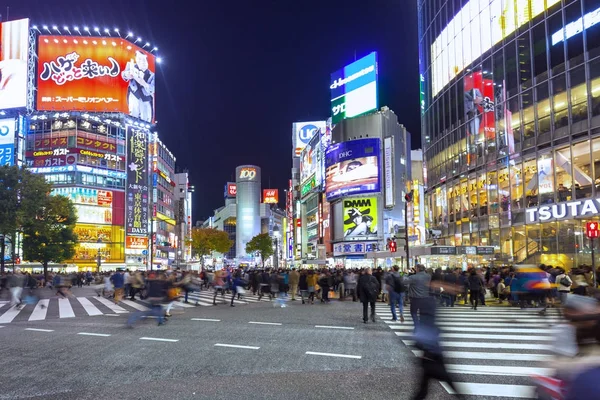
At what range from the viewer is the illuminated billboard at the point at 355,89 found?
68250 mm

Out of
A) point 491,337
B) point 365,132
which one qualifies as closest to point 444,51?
point 365,132

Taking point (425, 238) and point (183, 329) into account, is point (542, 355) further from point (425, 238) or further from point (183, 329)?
point (425, 238)

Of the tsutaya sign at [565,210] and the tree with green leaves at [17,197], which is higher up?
the tree with green leaves at [17,197]

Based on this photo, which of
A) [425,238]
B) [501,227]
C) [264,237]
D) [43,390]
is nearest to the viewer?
[43,390]

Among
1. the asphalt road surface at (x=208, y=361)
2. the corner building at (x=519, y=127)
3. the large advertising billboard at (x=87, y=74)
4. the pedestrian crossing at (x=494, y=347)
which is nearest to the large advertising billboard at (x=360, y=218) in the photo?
the corner building at (x=519, y=127)

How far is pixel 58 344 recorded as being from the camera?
11359 millimetres

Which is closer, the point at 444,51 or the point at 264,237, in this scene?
the point at 444,51

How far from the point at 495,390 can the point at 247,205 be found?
179m

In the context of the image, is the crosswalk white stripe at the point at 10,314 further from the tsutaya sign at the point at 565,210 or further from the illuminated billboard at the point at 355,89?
the illuminated billboard at the point at 355,89

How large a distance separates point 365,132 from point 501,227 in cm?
3659

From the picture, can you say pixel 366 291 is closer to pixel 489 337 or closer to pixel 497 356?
pixel 489 337

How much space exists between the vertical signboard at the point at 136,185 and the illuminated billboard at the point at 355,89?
34013 millimetres

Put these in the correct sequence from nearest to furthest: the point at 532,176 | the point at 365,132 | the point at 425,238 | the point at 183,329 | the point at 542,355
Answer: the point at 542,355, the point at 183,329, the point at 532,176, the point at 425,238, the point at 365,132

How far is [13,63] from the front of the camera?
246ft
